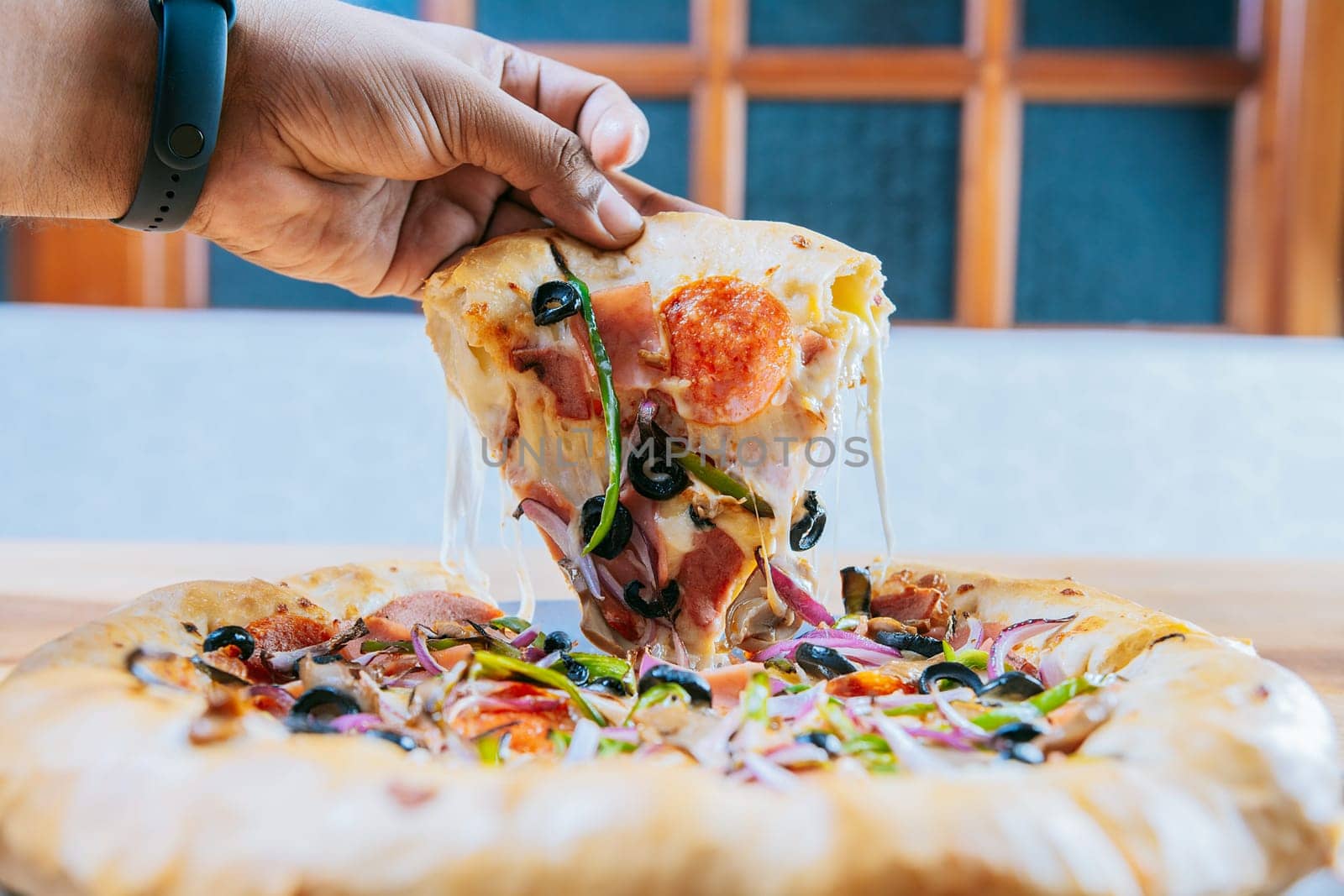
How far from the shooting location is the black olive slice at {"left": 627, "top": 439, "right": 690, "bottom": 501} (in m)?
2.07

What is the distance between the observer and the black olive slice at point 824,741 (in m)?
1.37

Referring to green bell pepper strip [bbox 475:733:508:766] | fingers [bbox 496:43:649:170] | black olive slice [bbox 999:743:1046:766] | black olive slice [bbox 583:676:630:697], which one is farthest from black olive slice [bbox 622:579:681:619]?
fingers [bbox 496:43:649:170]

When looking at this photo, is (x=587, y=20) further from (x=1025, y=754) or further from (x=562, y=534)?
(x=1025, y=754)

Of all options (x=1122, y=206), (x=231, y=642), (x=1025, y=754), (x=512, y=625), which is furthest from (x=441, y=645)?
(x=1122, y=206)

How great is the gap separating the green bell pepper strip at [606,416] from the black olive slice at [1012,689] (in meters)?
0.71

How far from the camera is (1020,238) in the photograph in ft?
16.5

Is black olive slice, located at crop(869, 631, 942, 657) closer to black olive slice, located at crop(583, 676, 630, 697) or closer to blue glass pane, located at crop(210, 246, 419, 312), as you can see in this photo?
black olive slice, located at crop(583, 676, 630, 697)

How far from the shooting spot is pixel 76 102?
2.04 metres

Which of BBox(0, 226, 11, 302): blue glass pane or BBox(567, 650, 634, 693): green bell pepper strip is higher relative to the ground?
BBox(0, 226, 11, 302): blue glass pane

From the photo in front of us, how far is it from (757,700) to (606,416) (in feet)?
2.29

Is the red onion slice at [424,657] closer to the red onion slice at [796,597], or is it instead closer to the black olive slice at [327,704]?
the black olive slice at [327,704]

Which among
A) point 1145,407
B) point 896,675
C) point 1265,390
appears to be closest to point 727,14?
point 1145,407

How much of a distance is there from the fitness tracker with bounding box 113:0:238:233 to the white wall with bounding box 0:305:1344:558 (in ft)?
8.83

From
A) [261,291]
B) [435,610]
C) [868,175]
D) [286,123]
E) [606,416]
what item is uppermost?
[868,175]
